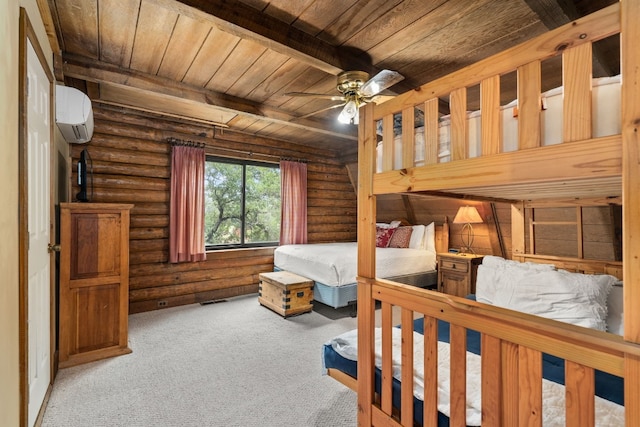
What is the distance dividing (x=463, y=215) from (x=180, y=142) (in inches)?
150

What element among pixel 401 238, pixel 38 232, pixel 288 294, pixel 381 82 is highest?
pixel 381 82

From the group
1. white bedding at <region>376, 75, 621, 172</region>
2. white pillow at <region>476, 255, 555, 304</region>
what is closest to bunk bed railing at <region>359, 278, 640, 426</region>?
white bedding at <region>376, 75, 621, 172</region>

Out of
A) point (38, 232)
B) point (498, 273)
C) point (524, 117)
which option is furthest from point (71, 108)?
point (498, 273)

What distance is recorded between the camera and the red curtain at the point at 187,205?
3.97m

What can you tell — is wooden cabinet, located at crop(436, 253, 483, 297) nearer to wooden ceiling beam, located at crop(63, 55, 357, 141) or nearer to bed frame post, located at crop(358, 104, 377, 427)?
wooden ceiling beam, located at crop(63, 55, 357, 141)

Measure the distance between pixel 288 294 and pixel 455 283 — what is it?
2217mm

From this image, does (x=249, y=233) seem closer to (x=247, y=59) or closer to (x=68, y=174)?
(x=68, y=174)

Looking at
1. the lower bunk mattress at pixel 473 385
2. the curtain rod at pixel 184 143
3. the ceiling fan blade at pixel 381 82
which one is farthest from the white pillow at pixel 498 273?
the curtain rod at pixel 184 143

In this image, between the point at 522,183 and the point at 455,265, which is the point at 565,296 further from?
the point at 455,265

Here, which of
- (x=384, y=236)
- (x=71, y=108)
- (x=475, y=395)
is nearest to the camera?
(x=475, y=395)

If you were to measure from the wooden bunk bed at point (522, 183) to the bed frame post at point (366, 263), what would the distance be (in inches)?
0.4

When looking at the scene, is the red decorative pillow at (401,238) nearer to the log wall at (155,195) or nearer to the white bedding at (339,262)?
the white bedding at (339,262)

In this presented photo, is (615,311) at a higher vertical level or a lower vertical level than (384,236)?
lower

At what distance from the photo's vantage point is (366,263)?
5.34ft
